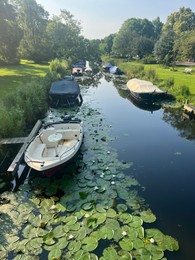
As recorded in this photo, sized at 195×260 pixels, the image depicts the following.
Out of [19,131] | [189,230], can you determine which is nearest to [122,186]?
[189,230]

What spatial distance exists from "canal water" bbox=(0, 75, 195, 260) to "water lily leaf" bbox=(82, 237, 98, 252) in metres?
2.30

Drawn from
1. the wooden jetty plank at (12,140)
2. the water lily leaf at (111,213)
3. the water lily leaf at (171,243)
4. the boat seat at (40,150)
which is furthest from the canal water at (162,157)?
the wooden jetty plank at (12,140)

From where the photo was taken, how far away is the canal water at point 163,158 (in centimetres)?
788

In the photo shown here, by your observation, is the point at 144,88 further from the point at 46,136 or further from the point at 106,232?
the point at 106,232

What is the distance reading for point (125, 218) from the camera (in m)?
7.65

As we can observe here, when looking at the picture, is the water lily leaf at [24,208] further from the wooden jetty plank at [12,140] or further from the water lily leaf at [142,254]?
the wooden jetty plank at [12,140]

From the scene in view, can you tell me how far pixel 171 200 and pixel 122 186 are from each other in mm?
2213

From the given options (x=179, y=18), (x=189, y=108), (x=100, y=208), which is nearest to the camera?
(x=100, y=208)

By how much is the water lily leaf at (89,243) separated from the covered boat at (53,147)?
3.61 meters

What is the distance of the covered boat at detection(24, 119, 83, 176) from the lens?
31.1ft

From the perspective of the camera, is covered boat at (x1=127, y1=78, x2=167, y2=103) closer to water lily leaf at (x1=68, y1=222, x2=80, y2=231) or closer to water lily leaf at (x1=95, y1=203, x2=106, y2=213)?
water lily leaf at (x1=95, y1=203, x2=106, y2=213)

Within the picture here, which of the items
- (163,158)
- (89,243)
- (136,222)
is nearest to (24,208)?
(89,243)

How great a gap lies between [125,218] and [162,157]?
6026 mm

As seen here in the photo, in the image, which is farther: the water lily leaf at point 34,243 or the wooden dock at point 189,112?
the wooden dock at point 189,112
